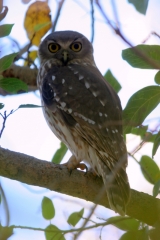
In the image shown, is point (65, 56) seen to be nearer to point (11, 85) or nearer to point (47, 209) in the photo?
point (11, 85)

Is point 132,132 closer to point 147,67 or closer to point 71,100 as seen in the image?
point 147,67

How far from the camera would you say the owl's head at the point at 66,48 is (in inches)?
187

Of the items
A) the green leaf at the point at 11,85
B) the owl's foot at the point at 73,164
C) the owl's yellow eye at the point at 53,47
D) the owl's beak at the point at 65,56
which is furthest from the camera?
the owl's yellow eye at the point at 53,47

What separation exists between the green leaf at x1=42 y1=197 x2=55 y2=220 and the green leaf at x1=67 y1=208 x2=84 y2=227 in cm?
14

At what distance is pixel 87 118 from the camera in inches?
150

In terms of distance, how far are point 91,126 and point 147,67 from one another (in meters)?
1.10

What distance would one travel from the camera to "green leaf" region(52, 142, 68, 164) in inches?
136

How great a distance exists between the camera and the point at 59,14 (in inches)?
158

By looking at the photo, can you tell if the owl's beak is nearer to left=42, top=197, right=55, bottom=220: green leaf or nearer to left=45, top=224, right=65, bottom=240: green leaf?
left=42, top=197, right=55, bottom=220: green leaf

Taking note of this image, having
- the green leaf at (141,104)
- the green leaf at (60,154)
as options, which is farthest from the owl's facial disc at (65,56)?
the green leaf at (141,104)

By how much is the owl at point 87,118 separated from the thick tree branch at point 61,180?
112mm

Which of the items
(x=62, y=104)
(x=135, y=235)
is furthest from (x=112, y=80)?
(x=135, y=235)

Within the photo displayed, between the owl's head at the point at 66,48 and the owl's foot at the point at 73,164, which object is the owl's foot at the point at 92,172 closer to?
the owl's foot at the point at 73,164

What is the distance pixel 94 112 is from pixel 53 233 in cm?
147
